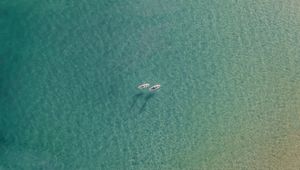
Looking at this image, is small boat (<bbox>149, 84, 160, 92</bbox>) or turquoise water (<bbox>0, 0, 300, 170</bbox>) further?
small boat (<bbox>149, 84, 160, 92</bbox>)

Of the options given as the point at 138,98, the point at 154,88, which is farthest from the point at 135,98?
the point at 154,88

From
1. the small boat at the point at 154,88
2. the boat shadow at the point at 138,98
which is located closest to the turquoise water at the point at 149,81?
the boat shadow at the point at 138,98

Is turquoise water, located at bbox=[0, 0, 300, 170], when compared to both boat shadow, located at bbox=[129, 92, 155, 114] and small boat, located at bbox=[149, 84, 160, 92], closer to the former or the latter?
boat shadow, located at bbox=[129, 92, 155, 114]

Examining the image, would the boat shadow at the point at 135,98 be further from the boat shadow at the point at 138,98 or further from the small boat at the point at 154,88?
the small boat at the point at 154,88

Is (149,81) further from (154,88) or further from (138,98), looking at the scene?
(138,98)

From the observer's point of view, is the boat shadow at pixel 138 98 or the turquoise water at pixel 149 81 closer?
the turquoise water at pixel 149 81

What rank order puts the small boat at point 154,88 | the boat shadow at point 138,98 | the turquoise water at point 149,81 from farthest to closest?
the small boat at point 154,88 < the boat shadow at point 138,98 < the turquoise water at point 149,81

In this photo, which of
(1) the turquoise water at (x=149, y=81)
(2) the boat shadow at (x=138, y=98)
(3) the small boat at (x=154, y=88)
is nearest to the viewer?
(1) the turquoise water at (x=149, y=81)

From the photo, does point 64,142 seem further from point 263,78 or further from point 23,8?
point 263,78

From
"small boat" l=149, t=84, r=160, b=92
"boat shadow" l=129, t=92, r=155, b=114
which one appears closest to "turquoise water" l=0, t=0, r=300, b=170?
"boat shadow" l=129, t=92, r=155, b=114
